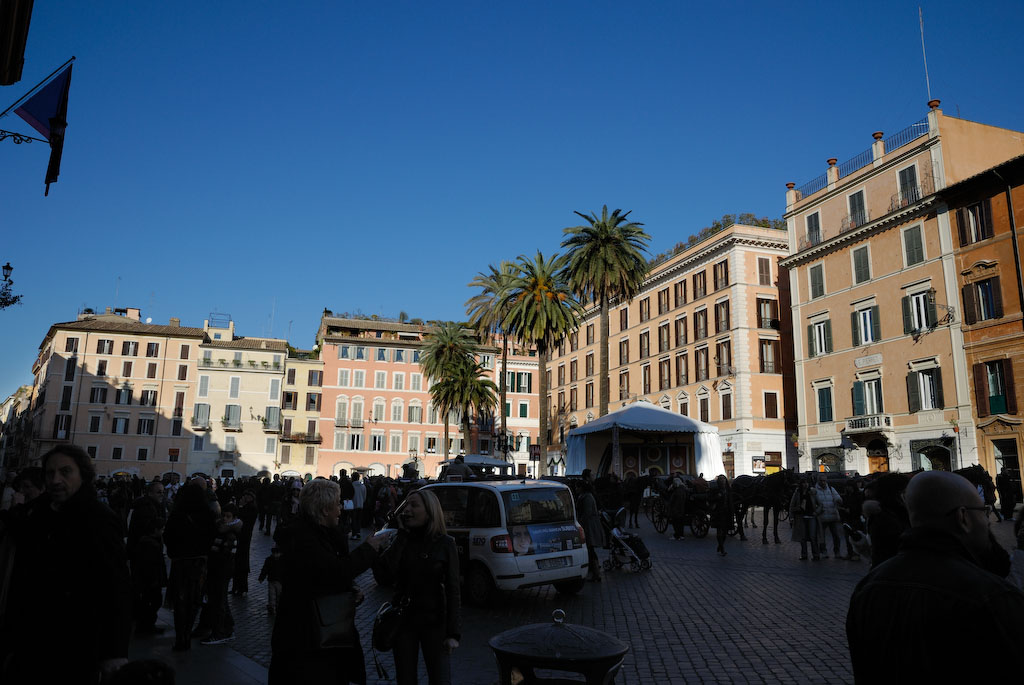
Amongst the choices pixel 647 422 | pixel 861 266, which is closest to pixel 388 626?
pixel 647 422

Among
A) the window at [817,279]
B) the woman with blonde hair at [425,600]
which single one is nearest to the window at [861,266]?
the window at [817,279]

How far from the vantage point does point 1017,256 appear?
29984 millimetres

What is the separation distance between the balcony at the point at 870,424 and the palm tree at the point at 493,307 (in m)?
Answer: 17.9

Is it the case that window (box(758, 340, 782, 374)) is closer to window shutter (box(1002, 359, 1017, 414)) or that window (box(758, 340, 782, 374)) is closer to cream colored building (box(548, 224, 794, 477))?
cream colored building (box(548, 224, 794, 477))

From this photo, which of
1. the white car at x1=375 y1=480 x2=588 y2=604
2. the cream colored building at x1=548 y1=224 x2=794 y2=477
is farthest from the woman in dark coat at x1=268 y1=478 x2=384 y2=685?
the cream colored building at x1=548 y1=224 x2=794 y2=477

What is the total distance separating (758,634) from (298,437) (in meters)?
65.4

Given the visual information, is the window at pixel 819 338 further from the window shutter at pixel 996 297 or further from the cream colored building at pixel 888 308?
the window shutter at pixel 996 297

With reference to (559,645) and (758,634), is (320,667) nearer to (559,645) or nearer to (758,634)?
(559,645)

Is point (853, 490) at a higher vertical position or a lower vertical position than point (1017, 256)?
lower

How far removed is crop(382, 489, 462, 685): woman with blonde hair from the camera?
4777 mm

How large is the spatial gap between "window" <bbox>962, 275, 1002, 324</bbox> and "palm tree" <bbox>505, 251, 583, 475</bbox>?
18.0m

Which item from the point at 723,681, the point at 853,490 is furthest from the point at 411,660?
the point at 853,490

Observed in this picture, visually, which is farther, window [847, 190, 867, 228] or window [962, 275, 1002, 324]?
window [847, 190, 867, 228]

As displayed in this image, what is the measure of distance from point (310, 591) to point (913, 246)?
38157 mm
